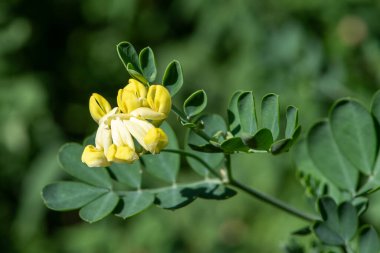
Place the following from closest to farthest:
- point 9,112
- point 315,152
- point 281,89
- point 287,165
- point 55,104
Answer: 1. point 315,152
2. point 281,89
3. point 287,165
4. point 9,112
5. point 55,104

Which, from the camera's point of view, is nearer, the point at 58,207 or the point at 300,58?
the point at 58,207

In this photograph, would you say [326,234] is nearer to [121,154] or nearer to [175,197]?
[175,197]

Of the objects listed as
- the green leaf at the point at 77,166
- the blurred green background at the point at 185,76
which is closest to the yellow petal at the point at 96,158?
the green leaf at the point at 77,166

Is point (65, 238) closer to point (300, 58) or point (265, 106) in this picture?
point (300, 58)

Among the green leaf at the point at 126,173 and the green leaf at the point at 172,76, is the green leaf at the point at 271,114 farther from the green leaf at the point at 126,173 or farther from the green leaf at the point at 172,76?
the green leaf at the point at 126,173

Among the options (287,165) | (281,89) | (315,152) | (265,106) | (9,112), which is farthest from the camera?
(9,112)

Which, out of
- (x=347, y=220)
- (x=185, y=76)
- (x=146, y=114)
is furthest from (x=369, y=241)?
(x=185, y=76)

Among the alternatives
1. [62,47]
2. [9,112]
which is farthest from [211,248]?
[62,47]
